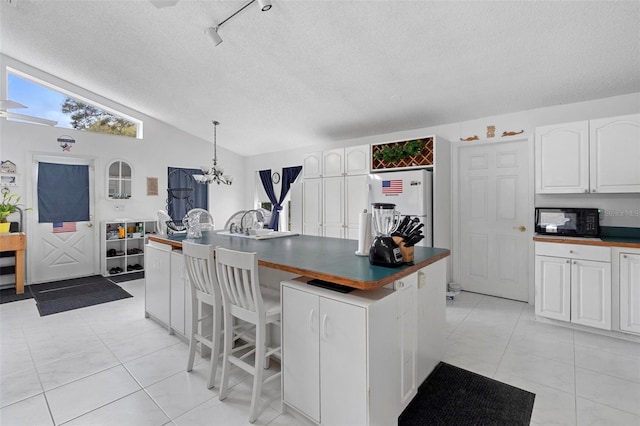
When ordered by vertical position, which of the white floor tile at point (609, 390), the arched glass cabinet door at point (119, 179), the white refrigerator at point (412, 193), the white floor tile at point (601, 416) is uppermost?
the arched glass cabinet door at point (119, 179)

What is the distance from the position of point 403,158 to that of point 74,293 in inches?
202

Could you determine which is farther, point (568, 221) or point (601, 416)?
point (568, 221)

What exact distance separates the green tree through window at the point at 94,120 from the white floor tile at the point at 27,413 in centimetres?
499

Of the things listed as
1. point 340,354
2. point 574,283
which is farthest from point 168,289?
point 574,283

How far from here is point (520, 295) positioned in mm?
3924

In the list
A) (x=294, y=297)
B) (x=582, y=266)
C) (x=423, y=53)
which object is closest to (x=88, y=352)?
(x=294, y=297)

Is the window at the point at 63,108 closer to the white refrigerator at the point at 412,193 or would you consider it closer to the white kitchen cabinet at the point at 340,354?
the white refrigerator at the point at 412,193

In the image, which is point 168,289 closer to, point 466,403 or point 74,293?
point 74,293

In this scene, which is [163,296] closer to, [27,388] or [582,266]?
[27,388]

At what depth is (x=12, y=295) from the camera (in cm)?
434

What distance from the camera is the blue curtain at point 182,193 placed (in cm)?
646

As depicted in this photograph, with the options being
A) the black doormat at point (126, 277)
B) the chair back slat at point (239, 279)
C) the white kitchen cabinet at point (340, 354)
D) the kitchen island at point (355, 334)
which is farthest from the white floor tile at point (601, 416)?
the black doormat at point (126, 277)

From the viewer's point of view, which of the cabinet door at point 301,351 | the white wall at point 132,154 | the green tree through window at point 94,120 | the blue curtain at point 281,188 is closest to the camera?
the cabinet door at point 301,351

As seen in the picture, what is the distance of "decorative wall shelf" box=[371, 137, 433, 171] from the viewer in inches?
157
